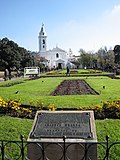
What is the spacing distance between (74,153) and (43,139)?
0.60 meters

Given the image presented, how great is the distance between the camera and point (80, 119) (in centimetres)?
505

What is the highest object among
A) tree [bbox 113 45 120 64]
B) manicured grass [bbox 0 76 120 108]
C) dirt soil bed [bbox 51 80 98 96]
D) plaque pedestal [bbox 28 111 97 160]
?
tree [bbox 113 45 120 64]

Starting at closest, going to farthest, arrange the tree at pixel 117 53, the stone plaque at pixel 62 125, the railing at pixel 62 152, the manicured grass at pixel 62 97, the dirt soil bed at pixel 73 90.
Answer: the railing at pixel 62 152, the stone plaque at pixel 62 125, the manicured grass at pixel 62 97, the dirt soil bed at pixel 73 90, the tree at pixel 117 53

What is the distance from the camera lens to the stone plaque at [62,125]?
4.55m

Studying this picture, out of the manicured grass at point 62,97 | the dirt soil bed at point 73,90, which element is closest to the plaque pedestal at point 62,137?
the manicured grass at point 62,97

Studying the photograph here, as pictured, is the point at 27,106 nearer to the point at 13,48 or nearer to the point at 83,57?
the point at 13,48

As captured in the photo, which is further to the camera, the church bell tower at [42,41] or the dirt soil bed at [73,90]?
the church bell tower at [42,41]

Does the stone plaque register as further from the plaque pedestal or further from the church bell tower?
the church bell tower

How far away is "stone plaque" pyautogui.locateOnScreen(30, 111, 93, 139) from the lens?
455cm

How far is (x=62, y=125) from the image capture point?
16.0 feet

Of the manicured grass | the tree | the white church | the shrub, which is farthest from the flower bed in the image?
the white church

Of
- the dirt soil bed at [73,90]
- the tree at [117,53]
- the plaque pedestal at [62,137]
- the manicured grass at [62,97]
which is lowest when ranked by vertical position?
the dirt soil bed at [73,90]

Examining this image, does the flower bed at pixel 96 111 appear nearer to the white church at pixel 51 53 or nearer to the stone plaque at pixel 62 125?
the stone plaque at pixel 62 125

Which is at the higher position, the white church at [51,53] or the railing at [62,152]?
the white church at [51,53]
